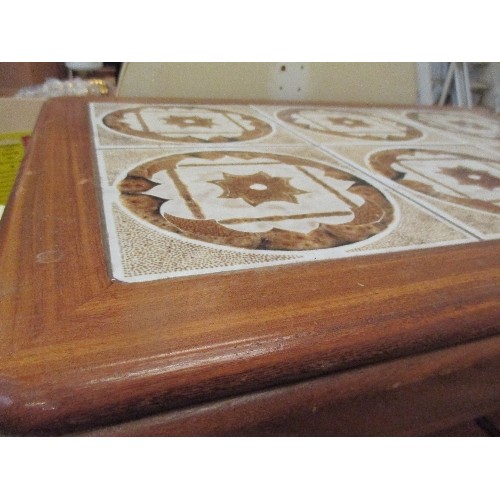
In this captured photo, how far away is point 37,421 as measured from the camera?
245 millimetres

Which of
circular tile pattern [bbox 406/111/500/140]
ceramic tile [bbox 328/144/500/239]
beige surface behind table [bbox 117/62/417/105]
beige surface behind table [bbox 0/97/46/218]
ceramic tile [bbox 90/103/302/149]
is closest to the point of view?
ceramic tile [bbox 328/144/500/239]

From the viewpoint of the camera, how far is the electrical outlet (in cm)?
141

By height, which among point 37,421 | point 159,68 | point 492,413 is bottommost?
point 492,413

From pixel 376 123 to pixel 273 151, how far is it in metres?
0.38

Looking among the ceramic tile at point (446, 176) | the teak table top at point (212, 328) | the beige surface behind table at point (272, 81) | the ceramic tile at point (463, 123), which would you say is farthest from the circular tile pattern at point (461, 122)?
the teak table top at point (212, 328)

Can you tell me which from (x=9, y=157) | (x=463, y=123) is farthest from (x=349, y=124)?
(x=9, y=157)

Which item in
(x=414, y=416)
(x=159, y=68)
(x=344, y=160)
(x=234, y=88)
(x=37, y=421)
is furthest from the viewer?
(x=234, y=88)

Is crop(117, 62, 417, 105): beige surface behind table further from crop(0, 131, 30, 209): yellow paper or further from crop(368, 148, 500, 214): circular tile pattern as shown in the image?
crop(368, 148, 500, 214): circular tile pattern

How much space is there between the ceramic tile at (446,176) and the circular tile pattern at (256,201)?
0.06 m

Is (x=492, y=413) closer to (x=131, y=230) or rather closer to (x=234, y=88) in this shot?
(x=131, y=230)

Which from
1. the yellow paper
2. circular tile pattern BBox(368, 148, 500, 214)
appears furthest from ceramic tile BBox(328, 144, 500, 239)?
the yellow paper

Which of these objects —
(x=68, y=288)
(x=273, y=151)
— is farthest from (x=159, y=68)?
(x=68, y=288)

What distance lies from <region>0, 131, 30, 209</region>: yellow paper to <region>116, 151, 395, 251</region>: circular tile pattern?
54cm

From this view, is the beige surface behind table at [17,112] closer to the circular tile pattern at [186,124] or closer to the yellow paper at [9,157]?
the yellow paper at [9,157]
